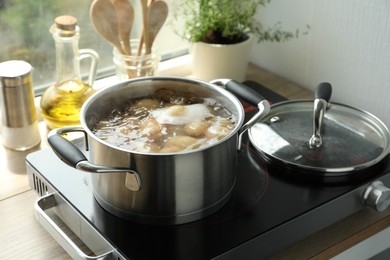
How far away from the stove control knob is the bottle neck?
633 millimetres

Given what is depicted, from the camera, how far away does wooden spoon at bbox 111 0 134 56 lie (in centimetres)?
137

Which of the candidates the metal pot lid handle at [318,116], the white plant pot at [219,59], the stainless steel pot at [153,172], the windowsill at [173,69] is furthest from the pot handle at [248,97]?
the windowsill at [173,69]

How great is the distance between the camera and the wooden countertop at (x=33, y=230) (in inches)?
42.2

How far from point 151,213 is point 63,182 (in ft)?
0.69

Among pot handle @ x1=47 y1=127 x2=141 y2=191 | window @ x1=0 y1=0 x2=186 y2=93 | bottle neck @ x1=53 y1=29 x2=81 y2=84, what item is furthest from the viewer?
window @ x1=0 y1=0 x2=186 y2=93

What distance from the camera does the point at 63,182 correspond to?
1.11 meters

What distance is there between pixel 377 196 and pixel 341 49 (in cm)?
46

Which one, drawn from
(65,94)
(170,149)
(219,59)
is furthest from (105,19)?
(170,149)

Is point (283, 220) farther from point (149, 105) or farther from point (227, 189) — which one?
point (149, 105)

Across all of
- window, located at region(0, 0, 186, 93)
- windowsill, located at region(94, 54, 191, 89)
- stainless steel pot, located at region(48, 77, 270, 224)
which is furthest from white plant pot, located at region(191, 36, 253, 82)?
stainless steel pot, located at region(48, 77, 270, 224)

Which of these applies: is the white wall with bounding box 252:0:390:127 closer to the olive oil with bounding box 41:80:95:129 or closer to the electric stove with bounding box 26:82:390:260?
the electric stove with bounding box 26:82:390:260

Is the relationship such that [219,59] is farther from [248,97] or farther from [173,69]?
[248,97]

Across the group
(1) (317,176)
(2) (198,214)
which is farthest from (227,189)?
(1) (317,176)

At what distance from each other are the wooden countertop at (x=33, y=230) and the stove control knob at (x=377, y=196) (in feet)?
0.18
